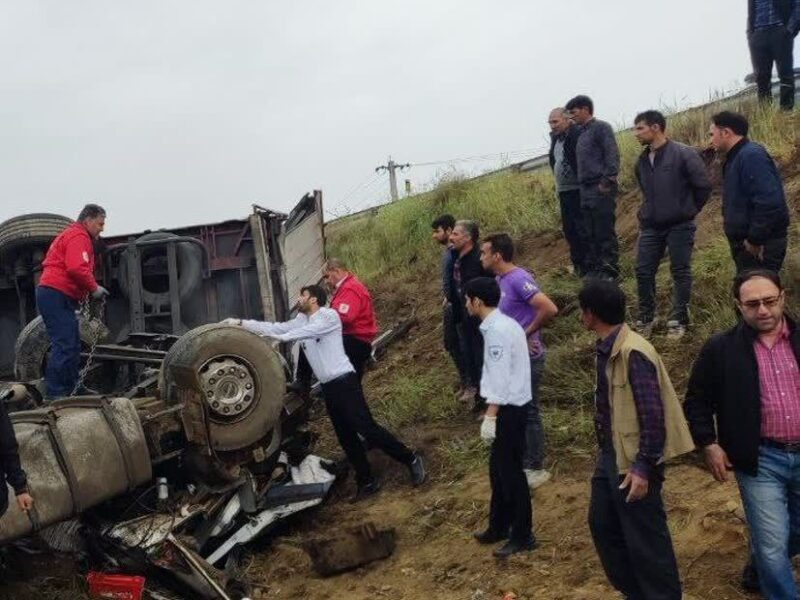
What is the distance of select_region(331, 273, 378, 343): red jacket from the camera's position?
6.75 metres

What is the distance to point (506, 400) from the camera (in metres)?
4.73

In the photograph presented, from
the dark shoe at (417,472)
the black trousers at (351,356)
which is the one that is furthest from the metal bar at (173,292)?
the dark shoe at (417,472)

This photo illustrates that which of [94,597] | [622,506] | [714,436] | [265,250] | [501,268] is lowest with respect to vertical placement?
[94,597]

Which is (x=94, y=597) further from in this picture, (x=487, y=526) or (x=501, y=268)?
(x=501, y=268)

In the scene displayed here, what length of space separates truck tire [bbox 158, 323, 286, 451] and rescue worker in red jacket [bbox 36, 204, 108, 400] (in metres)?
1.06

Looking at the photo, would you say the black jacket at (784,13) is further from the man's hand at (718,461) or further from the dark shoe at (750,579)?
the man's hand at (718,461)

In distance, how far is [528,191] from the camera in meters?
12.3

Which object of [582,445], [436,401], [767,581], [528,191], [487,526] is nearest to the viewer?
[767,581]

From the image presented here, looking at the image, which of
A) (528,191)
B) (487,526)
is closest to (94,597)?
(487,526)

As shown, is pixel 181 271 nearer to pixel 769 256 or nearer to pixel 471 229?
pixel 471 229

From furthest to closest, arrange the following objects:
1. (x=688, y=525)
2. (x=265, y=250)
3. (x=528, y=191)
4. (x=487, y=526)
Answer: (x=528, y=191) < (x=265, y=250) < (x=487, y=526) < (x=688, y=525)

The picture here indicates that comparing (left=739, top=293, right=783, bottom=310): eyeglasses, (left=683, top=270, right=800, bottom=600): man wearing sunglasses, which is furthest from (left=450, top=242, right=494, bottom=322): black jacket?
(left=739, top=293, right=783, bottom=310): eyeglasses

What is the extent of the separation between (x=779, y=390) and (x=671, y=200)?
3355mm

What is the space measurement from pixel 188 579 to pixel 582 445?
2.69 m
